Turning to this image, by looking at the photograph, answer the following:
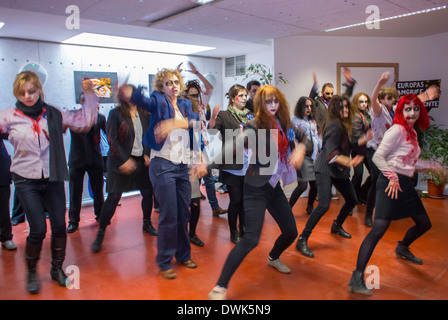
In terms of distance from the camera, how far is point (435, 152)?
5816 millimetres

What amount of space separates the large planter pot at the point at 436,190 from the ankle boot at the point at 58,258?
5477 mm

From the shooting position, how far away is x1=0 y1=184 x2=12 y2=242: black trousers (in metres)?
3.83

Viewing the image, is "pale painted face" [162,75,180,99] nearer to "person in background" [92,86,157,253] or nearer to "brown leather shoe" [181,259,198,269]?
"person in background" [92,86,157,253]

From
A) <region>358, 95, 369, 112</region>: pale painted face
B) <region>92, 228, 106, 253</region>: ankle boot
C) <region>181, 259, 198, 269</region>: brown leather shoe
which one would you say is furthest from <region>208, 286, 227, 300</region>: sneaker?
<region>358, 95, 369, 112</region>: pale painted face

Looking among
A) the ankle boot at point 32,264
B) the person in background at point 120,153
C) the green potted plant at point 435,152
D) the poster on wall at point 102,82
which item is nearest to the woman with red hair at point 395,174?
the person in background at point 120,153

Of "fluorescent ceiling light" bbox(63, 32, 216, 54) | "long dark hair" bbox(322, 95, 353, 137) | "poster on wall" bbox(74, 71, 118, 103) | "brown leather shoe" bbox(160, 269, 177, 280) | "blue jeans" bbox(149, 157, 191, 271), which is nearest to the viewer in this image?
"blue jeans" bbox(149, 157, 191, 271)

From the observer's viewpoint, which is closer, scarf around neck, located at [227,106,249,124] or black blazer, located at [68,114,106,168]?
scarf around neck, located at [227,106,249,124]

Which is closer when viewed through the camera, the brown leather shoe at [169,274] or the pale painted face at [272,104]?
the pale painted face at [272,104]

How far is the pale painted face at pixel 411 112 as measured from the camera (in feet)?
9.15

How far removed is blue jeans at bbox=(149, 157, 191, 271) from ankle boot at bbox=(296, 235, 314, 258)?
1.21 m

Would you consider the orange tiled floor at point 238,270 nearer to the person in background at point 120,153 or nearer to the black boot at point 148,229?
the black boot at point 148,229
